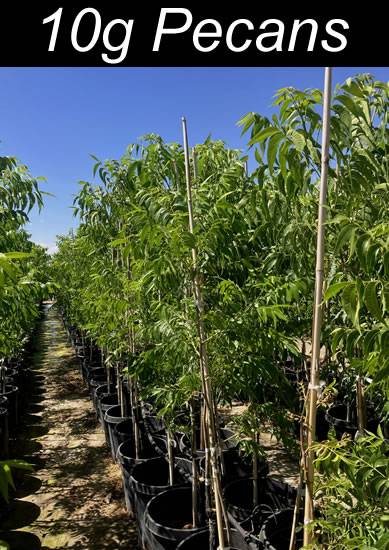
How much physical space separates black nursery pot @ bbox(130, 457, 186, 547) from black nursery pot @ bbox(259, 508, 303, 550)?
1.06m

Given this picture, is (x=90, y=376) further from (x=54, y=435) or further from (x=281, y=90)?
(x=281, y=90)

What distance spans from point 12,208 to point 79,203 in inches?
39.7

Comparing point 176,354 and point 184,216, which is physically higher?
point 184,216

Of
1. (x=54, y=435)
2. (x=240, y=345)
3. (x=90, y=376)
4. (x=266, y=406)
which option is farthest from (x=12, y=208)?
(x=90, y=376)

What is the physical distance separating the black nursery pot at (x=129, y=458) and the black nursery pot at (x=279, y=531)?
1650 mm

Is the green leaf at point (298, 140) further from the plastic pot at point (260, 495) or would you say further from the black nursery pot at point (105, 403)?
the black nursery pot at point (105, 403)

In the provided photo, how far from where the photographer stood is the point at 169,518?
3996mm

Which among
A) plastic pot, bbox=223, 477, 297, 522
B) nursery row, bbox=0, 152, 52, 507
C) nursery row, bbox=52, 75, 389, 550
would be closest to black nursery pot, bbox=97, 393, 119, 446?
nursery row, bbox=0, 152, 52, 507

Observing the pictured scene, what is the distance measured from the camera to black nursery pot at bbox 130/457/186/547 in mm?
3984

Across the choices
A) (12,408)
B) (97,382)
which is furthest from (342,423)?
(12,408)

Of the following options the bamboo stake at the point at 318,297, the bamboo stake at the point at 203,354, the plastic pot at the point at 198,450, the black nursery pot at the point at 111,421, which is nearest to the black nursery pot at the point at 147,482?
the plastic pot at the point at 198,450

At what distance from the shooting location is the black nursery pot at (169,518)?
3365 millimetres

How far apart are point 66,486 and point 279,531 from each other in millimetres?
3093

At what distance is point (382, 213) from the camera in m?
1.94
